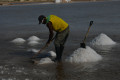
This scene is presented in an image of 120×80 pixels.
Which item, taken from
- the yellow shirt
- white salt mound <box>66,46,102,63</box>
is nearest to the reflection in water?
white salt mound <box>66,46,102,63</box>

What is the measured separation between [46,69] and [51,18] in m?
1.42

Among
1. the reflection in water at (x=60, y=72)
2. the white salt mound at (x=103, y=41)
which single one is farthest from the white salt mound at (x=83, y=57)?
the white salt mound at (x=103, y=41)

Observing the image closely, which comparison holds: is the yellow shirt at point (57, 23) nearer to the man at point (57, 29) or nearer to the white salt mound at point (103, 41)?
the man at point (57, 29)

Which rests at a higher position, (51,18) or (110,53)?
(51,18)

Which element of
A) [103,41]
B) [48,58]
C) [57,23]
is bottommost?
[103,41]

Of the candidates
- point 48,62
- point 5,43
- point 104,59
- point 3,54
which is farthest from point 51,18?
point 5,43

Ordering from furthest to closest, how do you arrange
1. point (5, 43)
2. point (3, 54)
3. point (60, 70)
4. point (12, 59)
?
point (5, 43) < point (3, 54) < point (12, 59) < point (60, 70)

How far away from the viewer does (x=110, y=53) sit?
10.9 metres

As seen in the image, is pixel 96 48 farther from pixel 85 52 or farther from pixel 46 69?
pixel 46 69

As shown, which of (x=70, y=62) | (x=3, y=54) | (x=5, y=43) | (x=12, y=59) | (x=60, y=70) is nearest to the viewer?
(x=60, y=70)

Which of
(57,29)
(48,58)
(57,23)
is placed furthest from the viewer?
(48,58)

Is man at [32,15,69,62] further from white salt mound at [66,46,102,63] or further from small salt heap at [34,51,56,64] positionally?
white salt mound at [66,46,102,63]

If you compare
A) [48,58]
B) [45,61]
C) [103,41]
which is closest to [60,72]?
[45,61]

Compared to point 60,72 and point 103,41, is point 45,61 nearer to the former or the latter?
point 60,72
